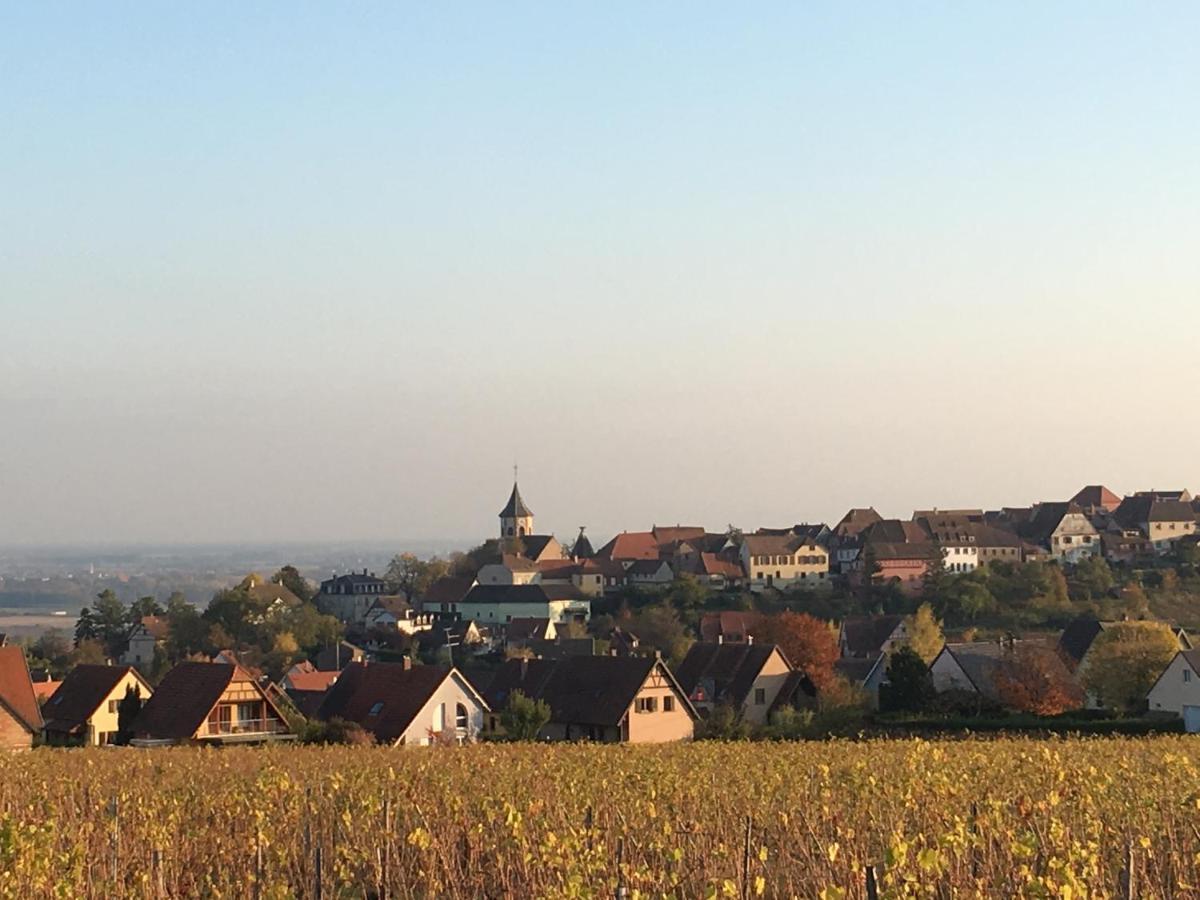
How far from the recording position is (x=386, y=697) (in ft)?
151

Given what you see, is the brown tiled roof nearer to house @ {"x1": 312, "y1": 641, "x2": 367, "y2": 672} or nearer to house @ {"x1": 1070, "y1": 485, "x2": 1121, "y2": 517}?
house @ {"x1": 312, "y1": 641, "x2": 367, "y2": 672}

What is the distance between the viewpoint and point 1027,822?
47.7 ft

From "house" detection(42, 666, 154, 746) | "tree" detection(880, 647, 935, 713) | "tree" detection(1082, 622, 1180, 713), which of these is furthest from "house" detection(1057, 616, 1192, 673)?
"house" detection(42, 666, 154, 746)

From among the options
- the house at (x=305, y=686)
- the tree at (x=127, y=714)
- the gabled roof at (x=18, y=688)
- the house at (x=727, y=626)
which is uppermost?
the gabled roof at (x=18, y=688)

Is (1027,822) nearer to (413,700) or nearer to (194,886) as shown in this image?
(194,886)

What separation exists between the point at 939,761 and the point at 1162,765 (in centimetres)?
314

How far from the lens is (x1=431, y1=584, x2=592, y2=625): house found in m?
106

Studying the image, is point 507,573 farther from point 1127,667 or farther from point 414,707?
point 414,707

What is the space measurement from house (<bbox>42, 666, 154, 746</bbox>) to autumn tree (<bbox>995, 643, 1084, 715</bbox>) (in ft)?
94.6

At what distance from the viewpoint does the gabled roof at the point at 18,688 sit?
4362cm

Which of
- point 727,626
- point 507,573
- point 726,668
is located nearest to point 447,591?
point 507,573

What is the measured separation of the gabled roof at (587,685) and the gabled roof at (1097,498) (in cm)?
9667

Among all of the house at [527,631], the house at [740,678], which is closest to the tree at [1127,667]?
the house at [740,678]

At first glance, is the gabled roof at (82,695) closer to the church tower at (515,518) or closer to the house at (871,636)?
the house at (871,636)
